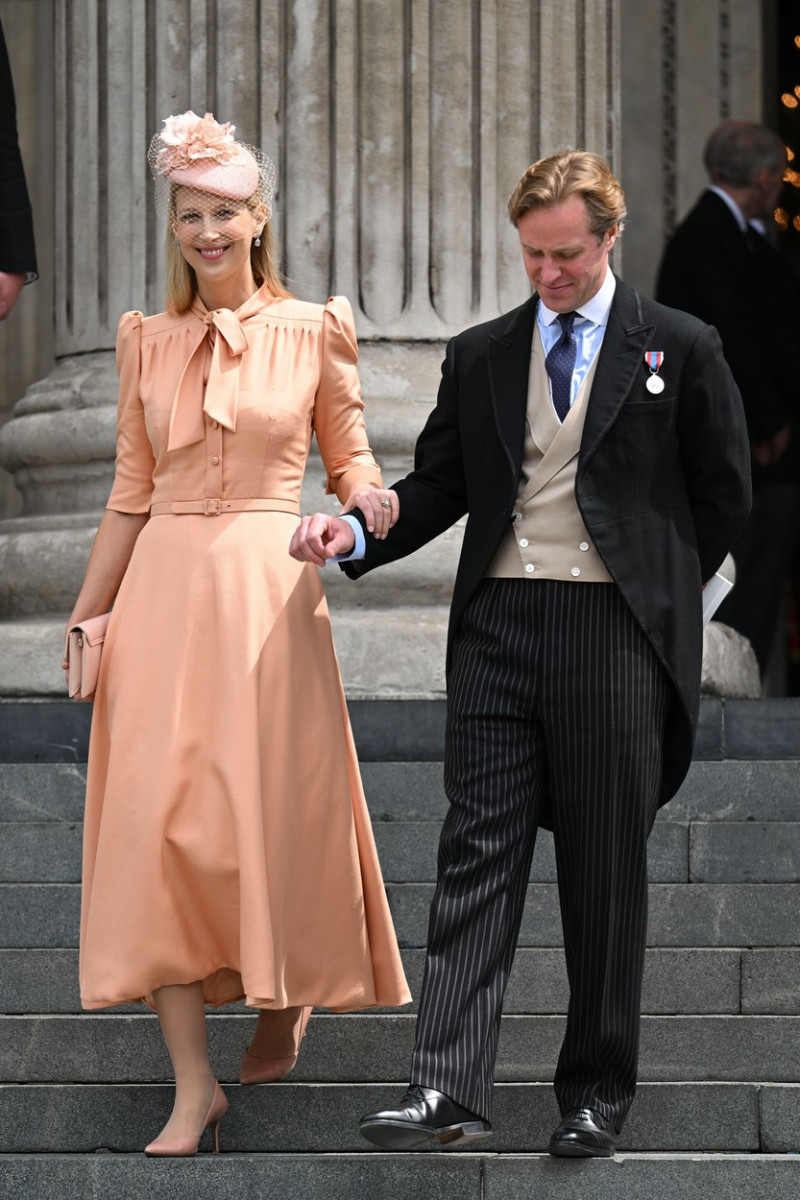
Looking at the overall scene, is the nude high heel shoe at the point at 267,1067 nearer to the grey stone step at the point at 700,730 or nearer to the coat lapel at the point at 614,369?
the coat lapel at the point at 614,369

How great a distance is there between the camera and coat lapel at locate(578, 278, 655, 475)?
14.1ft

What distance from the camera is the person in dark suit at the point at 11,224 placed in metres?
7.07

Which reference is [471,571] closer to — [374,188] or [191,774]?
[191,774]

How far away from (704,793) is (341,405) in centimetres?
167

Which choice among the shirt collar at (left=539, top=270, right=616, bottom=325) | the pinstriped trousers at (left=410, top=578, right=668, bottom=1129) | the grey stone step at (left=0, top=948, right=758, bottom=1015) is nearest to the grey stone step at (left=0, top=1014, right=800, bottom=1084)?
the grey stone step at (left=0, top=948, right=758, bottom=1015)

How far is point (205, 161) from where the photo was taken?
4.71 m

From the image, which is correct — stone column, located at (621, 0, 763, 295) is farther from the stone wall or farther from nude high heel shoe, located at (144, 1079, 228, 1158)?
nude high heel shoe, located at (144, 1079, 228, 1158)

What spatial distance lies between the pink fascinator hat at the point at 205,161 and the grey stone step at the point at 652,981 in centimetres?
180

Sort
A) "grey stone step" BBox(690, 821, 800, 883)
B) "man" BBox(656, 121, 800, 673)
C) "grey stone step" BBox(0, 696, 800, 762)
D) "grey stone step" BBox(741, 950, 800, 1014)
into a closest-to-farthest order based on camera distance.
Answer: "grey stone step" BBox(741, 950, 800, 1014) → "grey stone step" BBox(690, 821, 800, 883) → "grey stone step" BBox(0, 696, 800, 762) → "man" BBox(656, 121, 800, 673)

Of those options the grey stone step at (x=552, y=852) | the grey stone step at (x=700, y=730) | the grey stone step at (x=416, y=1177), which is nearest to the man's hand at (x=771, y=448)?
the grey stone step at (x=700, y=730)

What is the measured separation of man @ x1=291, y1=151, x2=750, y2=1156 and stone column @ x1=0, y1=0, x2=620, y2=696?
3.02 m

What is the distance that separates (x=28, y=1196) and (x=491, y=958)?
3.50 feet

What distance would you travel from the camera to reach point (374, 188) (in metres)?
7.58

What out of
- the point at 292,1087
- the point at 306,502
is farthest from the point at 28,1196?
the point at 306,502
